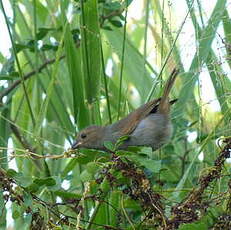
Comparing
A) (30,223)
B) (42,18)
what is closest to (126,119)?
(42,18)

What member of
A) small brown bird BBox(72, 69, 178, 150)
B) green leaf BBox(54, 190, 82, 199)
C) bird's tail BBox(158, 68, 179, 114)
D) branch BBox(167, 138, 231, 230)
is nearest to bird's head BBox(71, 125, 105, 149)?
small brown bird BBox(72, 69, 178, 150)

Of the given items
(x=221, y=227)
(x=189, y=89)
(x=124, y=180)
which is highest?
(x=189, y=89)

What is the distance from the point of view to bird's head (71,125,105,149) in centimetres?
420

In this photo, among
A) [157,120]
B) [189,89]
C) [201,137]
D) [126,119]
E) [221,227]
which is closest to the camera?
[221,227]

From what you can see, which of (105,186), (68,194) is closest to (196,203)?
(105,186)

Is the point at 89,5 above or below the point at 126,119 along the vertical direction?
above

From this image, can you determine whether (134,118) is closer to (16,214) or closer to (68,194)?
(68,194)

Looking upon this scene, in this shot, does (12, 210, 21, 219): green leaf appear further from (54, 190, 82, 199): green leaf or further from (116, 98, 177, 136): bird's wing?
(116, 98, 177, 136): bird's wing

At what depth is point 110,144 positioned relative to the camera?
2945 mm

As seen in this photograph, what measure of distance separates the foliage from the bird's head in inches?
4.5

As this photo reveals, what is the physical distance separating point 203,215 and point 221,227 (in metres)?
0.09

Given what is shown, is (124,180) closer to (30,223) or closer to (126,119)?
(30,223)

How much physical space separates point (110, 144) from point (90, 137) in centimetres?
171

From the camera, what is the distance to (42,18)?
17.3ft
